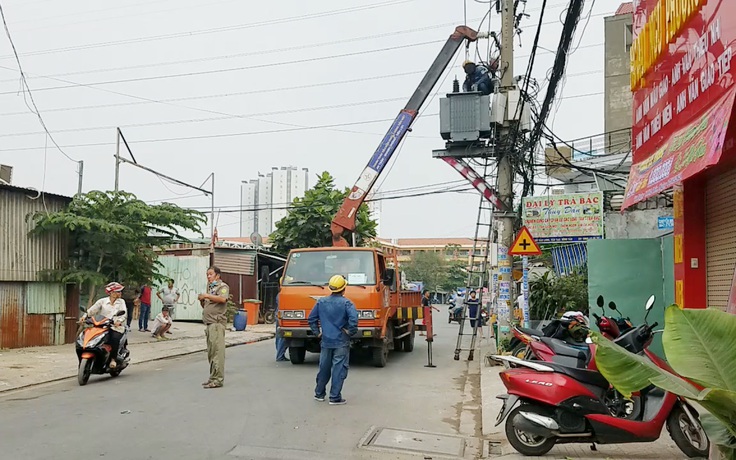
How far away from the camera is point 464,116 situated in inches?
584

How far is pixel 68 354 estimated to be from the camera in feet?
45.4

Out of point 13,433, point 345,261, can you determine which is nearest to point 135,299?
point 345,261

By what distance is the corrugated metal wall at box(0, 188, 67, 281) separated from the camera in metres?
14.1

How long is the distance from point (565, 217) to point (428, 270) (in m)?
59.0

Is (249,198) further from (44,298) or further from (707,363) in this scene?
(707,363)

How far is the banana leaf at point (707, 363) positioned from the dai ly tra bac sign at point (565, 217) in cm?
1383

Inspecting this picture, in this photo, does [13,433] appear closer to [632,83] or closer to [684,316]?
[684,316]

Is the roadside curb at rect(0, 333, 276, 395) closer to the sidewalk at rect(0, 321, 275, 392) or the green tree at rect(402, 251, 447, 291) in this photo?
the sidewalk at rect(0, 321, 275, 392)

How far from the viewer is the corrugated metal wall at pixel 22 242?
1412cm

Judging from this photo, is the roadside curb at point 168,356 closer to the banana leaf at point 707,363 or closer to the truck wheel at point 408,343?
the truck wheel at point 408,343

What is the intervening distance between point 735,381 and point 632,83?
25.7 ft

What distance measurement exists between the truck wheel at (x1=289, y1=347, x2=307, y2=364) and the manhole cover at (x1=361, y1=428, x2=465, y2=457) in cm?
559

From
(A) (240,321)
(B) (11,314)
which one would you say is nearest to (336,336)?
(B) (11,314)

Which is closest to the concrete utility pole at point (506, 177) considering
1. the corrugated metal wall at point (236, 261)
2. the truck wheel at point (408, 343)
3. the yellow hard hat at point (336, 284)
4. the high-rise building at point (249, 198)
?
the truck wheel at point (408, 343)
